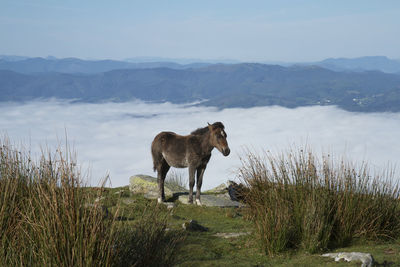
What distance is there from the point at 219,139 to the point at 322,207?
518 centimetres

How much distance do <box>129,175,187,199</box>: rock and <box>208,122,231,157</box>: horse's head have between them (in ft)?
9.92

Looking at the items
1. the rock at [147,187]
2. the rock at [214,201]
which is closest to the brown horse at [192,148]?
the rock at [214,201]

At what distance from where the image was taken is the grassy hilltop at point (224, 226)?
462 cm

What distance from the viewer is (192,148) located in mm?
12625

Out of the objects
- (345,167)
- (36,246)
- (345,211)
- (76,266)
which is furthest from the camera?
(345,167)

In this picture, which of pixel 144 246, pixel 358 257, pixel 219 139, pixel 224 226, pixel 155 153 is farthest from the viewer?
pixel 155 153

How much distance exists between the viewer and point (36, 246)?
4.96m

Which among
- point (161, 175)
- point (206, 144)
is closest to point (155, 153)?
point (161, 175)

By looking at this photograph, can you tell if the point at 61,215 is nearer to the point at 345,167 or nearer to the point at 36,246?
the point at 36,246

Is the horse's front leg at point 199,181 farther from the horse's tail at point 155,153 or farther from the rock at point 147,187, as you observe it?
the rock at point 147,187

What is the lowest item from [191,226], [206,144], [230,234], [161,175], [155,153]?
[230,234]

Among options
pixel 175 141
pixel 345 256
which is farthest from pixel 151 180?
pixel 345 256

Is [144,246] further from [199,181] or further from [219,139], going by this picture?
[199,181]

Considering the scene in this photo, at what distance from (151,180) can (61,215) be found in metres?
10.4
